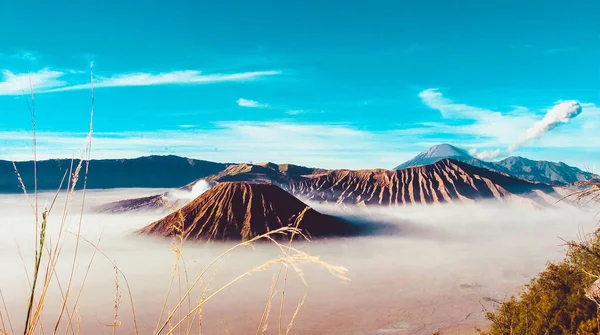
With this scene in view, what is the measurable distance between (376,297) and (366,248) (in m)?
61.0

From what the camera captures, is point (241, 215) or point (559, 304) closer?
point (559, 304)

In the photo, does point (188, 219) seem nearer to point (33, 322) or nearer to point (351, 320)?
point (351, 320)

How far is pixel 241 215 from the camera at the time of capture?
4847 inches

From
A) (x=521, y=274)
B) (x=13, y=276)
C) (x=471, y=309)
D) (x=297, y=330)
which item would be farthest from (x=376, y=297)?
(x=13, y=276)

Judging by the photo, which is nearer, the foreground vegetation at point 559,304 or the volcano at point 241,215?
the foreground vegetation at point 559,304

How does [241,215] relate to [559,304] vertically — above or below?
below

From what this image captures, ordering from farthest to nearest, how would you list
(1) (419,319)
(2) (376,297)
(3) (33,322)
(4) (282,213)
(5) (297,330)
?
(4) (282,213) < (2) (376,297) < (1) (419,319) < (5) (297,330) < (3) (33,322)

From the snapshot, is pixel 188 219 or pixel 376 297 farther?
pixel 188 219

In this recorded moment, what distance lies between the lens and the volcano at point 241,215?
119250 mm

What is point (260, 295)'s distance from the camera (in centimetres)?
9069

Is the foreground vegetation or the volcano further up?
the foreground vegetation

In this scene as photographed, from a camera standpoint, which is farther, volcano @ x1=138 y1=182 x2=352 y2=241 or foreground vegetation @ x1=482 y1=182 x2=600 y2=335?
volcano @ x1=138 y1=182 x2=352 y2=241

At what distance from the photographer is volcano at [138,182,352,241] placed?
11925 centimetres

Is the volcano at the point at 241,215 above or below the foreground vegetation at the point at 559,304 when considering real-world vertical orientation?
below
